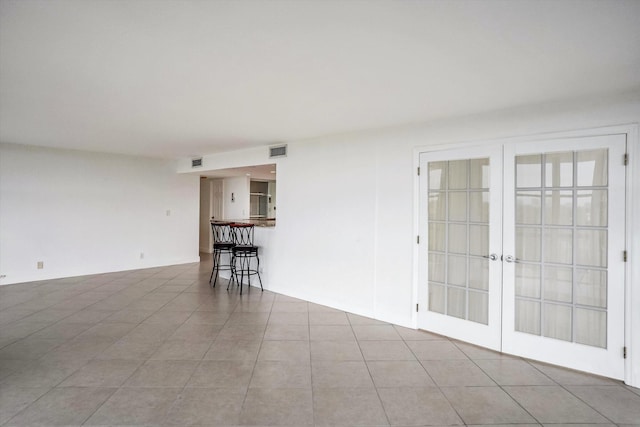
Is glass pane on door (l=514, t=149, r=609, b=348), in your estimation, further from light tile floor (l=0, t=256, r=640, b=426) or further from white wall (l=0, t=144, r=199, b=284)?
white wall (l=0, t=144, r=199, b=284)

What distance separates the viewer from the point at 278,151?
566 cm

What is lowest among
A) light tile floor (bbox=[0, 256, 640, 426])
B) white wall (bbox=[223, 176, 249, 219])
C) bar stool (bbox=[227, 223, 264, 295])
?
light tile floor (bbox=[0, 256, 640, 426])

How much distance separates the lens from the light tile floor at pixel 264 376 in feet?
7.86

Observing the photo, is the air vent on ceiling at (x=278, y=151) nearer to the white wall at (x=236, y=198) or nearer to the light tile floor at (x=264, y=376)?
the light tile floor at (x=264, y=376)

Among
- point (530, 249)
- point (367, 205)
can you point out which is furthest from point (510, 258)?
point (367, 205)

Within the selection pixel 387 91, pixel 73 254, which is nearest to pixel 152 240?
pixel 73 254

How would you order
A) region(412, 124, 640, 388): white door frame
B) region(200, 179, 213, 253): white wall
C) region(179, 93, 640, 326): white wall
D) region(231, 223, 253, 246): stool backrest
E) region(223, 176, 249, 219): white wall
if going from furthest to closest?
region(200, 179, 213, 253): white wall < region(223, 176, 249, 219): white wall < region(231, 223, 253, 246): stool backrest < region(179, 93, 640, 326): white wall < region(412, 124, 640, 388): white door frame

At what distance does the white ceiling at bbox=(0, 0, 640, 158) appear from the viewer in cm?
183

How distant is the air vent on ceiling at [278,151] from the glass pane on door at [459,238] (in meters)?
2.48

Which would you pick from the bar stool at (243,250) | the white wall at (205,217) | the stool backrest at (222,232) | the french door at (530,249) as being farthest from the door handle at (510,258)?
the white wall at (205,217)

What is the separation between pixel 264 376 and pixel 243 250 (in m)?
3.09

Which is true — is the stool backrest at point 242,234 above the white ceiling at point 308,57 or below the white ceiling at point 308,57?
below

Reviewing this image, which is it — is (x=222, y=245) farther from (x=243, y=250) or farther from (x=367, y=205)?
(x=367, y=205)

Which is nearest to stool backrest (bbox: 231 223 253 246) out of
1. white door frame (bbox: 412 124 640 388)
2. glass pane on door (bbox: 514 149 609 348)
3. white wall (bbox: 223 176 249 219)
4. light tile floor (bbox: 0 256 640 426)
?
light tile floor (bbox: 0 256 640 426)
